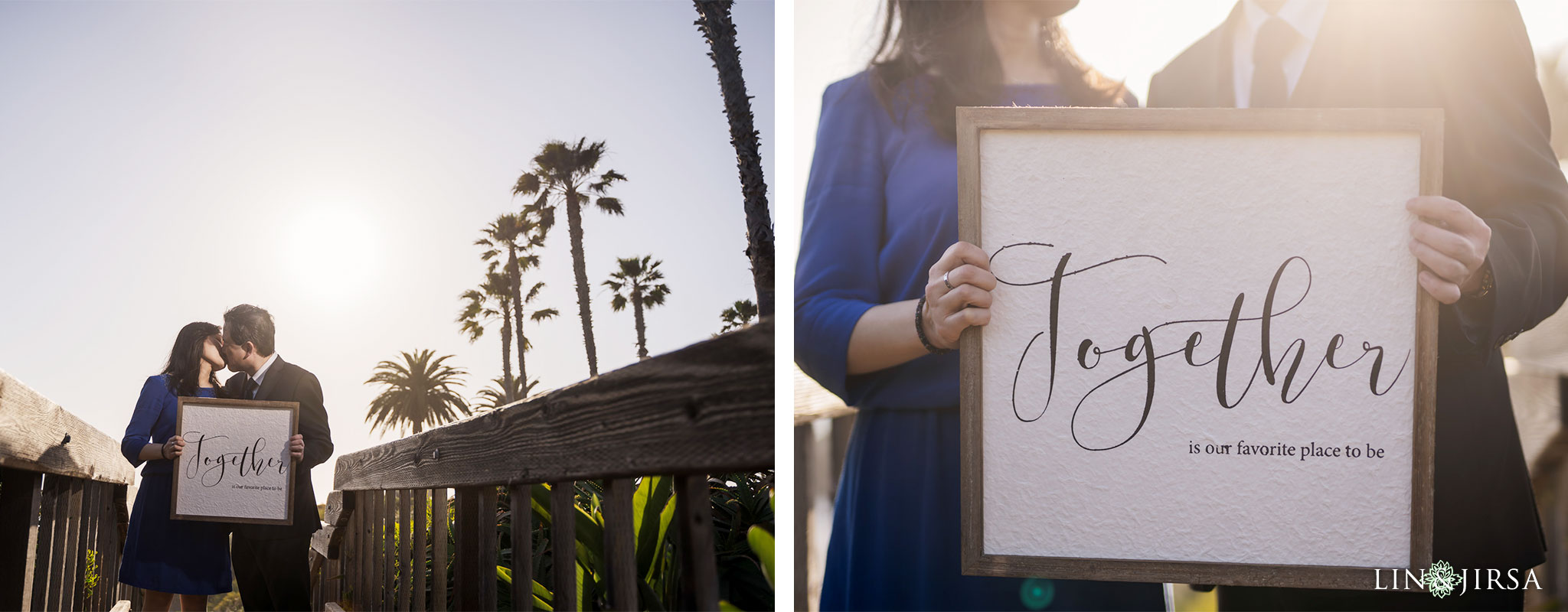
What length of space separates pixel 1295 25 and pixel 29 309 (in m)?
2.89

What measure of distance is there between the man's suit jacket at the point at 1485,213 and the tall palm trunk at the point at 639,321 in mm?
4946

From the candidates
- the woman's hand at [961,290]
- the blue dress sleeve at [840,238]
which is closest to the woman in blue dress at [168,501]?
the blue dress sleeve at [840,238]

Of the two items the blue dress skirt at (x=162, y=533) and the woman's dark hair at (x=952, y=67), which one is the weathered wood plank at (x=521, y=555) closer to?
the woman's dark hair at (x=952, y=67)

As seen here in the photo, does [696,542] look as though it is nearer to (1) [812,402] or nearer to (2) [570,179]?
(1) [812,402]

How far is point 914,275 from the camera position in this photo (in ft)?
5.01

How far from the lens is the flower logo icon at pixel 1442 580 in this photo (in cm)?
135

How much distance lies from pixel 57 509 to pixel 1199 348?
2759mm

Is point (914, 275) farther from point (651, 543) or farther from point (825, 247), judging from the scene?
point (651, 543)

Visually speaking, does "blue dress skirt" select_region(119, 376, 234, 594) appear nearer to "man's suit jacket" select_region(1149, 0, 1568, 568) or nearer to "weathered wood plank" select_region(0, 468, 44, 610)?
"weathered wood plank" select_region(0, 468, 44, 610)

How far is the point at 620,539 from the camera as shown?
3.41 feet

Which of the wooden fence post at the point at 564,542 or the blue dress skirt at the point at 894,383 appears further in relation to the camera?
the blue dress skirt at the point at 894,383

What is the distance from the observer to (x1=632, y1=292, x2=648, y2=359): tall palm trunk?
6222 millimetres

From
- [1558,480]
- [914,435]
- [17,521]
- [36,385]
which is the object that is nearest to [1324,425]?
[1558,480]

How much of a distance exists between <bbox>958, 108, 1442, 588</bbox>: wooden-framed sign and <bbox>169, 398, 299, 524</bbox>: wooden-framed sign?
69.4 inches
